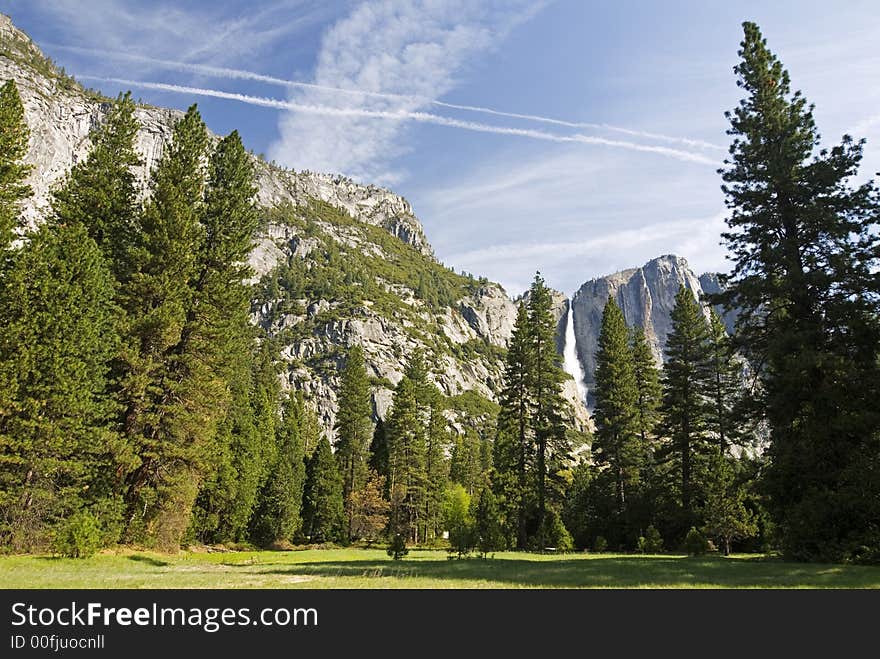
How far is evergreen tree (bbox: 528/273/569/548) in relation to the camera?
1502 inches

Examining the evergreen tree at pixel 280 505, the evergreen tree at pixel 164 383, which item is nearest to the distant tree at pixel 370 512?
the evergreen tree at pixel 280 505

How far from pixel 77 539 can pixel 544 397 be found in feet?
97.7

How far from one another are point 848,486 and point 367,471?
52954mm

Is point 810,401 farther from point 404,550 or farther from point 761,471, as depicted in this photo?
point 404,550

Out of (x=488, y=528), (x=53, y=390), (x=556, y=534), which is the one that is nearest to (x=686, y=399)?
(x=556, y=534)

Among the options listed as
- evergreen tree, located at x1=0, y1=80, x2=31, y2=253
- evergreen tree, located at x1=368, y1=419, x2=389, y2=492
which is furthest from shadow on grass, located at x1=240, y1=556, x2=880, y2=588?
A: evergreen tree, located at x1=368, y1=419, x2=389, y2=492

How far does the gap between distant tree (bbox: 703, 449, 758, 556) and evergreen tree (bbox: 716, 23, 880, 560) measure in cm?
1188

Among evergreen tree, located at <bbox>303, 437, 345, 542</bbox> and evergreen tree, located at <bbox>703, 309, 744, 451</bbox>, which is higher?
evergreen tree, located at <bbox>703, 309, 744, 451</bbox>

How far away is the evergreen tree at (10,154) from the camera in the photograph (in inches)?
831

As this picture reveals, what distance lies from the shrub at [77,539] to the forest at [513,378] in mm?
77

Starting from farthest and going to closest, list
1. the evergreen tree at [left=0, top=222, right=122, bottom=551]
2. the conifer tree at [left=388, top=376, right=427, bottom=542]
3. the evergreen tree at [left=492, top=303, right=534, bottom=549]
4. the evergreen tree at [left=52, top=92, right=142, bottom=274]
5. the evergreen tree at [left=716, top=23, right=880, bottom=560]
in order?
the conifer tree at [left=388, top=376, right=427, bottom=542] < the evergreen tree at [left=492, top=303, right=534, bottom=549] < the evergreen tree at [left=52, top=92, right=142, bottom=274] < the evergreen tree at [left=0, top=222, right=122, bottom=551] < the evergreen tree at [left=716, top=23, right=880, bottom=560]

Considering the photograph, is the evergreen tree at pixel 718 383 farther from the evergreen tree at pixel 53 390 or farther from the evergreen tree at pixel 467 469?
the evergreen tree at pixel 467 469

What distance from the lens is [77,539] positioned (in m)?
17.5

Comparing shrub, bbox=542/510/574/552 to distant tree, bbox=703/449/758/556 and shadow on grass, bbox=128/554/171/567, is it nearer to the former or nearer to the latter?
distant tree, bbox=703/449/758/556
